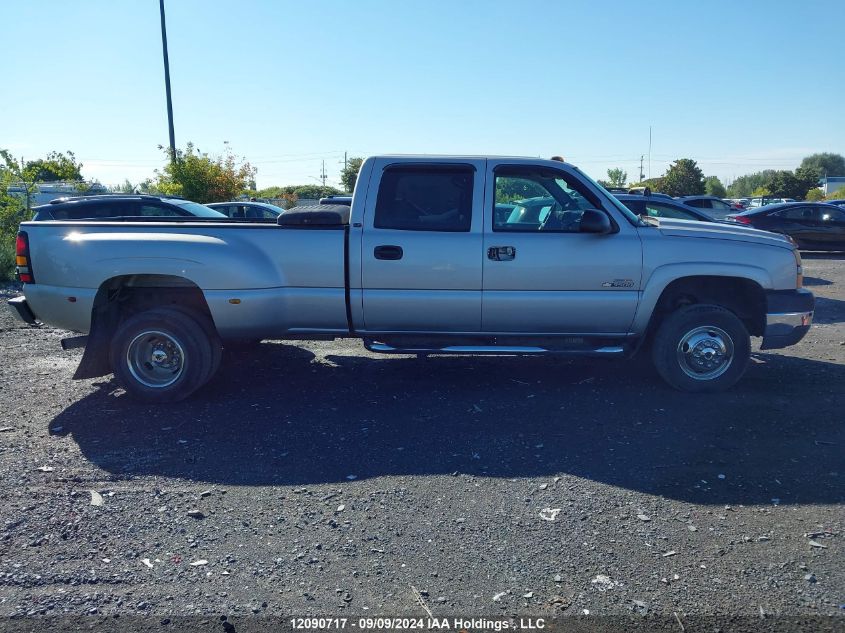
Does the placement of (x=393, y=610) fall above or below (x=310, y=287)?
below

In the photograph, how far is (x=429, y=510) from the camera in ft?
14.1

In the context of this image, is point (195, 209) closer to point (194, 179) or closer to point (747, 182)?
point (194, 179)

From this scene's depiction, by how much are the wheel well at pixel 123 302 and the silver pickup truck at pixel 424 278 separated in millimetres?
13

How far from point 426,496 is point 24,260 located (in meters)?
4.22

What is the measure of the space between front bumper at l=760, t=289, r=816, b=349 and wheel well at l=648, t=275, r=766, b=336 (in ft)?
0.23

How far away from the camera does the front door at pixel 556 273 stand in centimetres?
627

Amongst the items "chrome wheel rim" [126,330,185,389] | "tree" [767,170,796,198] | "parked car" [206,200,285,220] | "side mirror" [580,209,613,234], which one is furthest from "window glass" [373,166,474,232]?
"tree" [767,170,796,198]

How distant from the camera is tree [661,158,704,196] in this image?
169 feet

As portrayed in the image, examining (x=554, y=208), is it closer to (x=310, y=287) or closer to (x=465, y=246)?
(x=465, y=246)

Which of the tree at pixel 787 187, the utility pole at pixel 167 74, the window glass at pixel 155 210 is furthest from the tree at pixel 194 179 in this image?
the tree at pixel 787 187

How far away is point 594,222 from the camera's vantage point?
20.0 feet

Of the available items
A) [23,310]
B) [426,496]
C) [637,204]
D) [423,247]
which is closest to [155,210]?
[23,310]

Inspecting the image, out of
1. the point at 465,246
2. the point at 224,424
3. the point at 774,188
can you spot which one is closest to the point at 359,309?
the point at 465,246

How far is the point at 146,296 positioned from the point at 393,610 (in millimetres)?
4261
